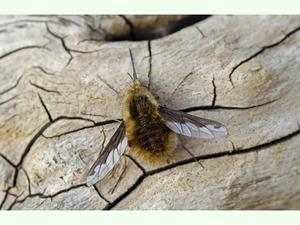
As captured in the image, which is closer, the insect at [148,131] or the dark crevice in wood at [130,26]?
the insect at [148,131]

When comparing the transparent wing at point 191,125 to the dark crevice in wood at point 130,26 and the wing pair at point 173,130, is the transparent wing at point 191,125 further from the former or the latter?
the dark crevice in wood at point 130,26

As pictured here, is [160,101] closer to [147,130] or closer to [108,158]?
[147,130]

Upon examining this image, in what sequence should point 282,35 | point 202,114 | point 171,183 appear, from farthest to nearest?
point 282,35, point 202,114, point 171,183

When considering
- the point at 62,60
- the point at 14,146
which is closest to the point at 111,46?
the point at 62,60

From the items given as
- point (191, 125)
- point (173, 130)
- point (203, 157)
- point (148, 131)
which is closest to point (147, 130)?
point (148, 131)

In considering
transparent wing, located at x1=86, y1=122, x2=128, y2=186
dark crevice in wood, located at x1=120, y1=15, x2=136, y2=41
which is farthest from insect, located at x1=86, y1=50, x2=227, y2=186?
dark crevice in wood, located at x1=120, y1=15, x2=136, y2=41

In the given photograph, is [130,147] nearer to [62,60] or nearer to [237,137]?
[237,137]

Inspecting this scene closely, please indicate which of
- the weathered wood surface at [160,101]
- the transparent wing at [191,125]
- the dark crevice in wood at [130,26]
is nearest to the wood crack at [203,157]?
the weathered wood surface at [160,101]

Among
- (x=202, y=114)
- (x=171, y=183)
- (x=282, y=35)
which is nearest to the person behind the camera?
(x=171, y=183)

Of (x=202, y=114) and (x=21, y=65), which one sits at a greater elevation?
(x=21, y=65)
